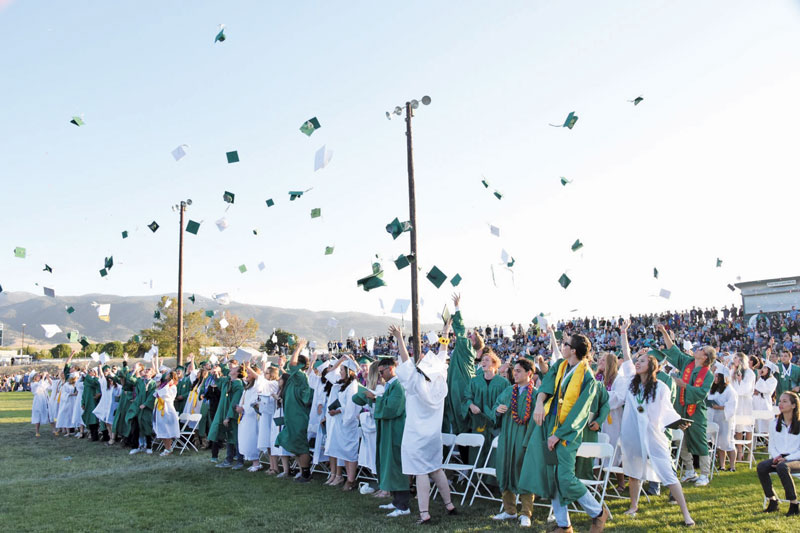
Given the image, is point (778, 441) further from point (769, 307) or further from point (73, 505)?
point (769, 307)

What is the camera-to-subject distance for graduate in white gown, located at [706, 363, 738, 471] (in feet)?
32.5

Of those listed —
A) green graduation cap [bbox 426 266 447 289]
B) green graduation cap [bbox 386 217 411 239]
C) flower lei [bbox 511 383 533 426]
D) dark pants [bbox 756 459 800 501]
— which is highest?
green graduation cap [bbox 386 217 411 239]

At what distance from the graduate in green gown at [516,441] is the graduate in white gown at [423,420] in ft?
2.41

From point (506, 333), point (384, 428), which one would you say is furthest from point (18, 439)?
point (506, 333)

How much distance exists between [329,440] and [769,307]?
34621 mm

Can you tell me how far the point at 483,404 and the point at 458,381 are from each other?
2.04 ft

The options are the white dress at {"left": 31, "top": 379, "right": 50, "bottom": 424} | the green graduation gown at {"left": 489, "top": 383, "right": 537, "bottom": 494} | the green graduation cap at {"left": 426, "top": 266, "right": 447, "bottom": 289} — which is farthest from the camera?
the white dress at {"left": 31, "top": 379, "right": 50, "bottom": 424}

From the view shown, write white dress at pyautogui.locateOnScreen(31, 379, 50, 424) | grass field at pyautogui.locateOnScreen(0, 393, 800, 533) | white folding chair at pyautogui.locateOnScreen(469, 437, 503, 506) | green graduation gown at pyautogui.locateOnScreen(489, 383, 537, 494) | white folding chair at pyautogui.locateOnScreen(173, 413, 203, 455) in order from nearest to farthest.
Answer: green graduation gown at pyautogui.locateOnScreen(489, 383, 537, 494), grass field at pyautogui.locateOnScreen(0, 393, 800, 533), white folding chair at pyautogui.locateOnScreen(469, 437, 503, 506), white folding chair at pyautogui.locateOnScreen(173, 413, 203, 455), white dress at pyautogui.locateOnScreen(31, 379, 50, 424)

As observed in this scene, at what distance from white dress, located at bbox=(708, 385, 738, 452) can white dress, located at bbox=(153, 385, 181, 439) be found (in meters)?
10.7

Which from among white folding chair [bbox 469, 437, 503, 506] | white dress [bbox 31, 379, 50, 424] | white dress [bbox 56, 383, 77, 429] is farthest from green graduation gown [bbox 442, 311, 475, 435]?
white dress [bbox 31, 379, 50, 424]

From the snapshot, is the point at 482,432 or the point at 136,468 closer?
the point at 482,432

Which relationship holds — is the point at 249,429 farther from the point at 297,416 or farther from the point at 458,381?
the point at 458,381

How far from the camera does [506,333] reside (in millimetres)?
40781

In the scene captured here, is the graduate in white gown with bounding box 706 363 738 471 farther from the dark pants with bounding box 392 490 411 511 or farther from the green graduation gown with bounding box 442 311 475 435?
the dark pants with bounding box 392 490 411 511
